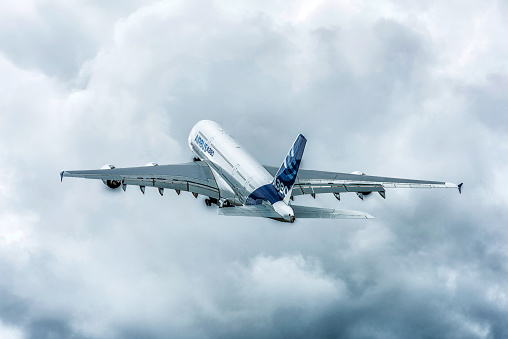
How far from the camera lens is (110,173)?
73.4 m

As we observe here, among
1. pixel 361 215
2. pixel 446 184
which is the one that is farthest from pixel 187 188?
pixel 446 184

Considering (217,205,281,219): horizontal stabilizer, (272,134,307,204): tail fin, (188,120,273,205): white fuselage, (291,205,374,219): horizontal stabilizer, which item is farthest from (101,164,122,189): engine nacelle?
(291,205,374,219): horizontal stabilizer

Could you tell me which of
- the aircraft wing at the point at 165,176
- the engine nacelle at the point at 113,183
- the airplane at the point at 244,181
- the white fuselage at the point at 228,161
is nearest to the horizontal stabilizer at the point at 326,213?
the airplane at the point at 244,181

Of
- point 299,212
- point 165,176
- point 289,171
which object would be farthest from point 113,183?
point 299,212

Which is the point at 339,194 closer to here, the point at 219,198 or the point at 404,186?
the point at 404,186

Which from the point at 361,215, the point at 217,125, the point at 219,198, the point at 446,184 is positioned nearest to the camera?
the point at 361,215

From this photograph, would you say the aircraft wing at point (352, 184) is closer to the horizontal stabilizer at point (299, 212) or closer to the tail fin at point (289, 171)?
the tail fin at point (289, 171)

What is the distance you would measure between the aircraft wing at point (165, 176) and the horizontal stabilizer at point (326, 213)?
1349 cm

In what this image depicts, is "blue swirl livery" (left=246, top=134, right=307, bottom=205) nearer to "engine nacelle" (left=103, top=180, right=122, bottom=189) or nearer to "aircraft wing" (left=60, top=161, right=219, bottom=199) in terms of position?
"aircraft wing" (left=60, top=161, right=219, bottom=199)

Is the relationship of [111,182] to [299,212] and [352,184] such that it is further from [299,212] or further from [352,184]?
[352,184]

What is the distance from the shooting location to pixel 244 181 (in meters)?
A: 73.1

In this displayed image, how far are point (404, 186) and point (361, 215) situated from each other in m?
11.9

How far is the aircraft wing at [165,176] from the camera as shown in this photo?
7138 cm

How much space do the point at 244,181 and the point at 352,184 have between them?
39.0ft
